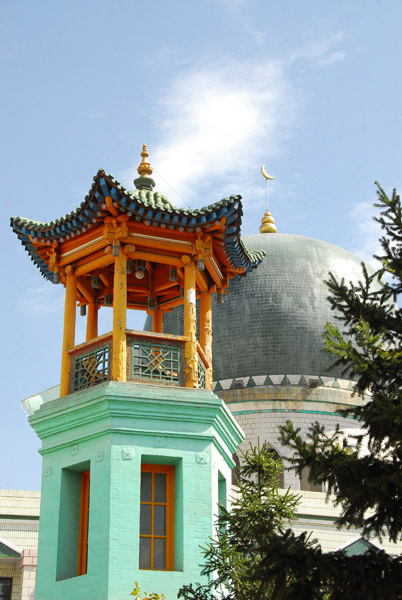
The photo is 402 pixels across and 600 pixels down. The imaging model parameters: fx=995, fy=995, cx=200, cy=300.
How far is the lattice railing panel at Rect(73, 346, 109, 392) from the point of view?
16.5 m

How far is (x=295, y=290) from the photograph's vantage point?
98.7 ft

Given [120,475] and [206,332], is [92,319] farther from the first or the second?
[120,475]

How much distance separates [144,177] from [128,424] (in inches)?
211

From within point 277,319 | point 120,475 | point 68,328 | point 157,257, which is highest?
point 277,319

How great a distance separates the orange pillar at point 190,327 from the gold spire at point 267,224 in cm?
1733

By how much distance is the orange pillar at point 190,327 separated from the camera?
1655 cm

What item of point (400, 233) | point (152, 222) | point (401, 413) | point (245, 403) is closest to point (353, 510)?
point (401, 413)

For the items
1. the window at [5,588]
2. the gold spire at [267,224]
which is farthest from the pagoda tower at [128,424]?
the gold spire at [267,224]

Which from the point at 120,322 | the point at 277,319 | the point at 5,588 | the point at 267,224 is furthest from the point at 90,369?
the point at 267,224

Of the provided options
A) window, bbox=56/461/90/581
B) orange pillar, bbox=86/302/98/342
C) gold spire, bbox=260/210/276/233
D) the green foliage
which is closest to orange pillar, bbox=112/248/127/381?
window, bbox=56/461/90/581

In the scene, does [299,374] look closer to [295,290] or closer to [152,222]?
[295,290]

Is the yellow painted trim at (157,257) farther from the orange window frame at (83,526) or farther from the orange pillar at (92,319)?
the orange window frame at (83,526)

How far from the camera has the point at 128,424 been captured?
51.3 ft

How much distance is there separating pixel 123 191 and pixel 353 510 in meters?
7.28
